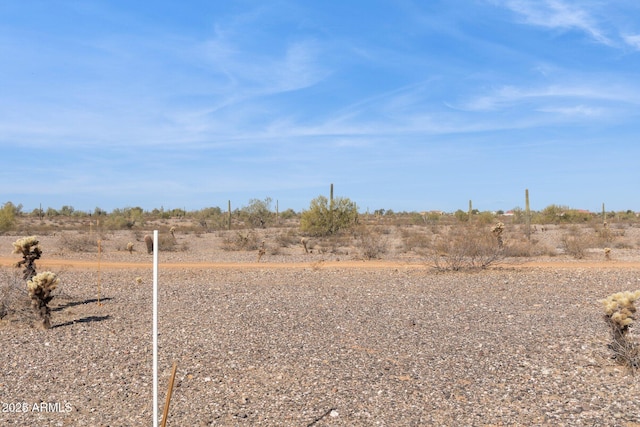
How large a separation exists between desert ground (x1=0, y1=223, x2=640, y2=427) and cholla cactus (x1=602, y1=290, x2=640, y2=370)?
217 millimetres

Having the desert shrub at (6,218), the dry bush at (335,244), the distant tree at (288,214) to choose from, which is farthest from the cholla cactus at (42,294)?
the distant tree at (288,214)

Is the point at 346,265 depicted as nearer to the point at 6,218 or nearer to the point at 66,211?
the point at 6,218

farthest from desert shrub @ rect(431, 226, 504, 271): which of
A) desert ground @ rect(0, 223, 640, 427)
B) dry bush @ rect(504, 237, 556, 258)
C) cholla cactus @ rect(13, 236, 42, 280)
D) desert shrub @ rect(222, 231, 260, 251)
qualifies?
desert shrub @ rect(222, 231, 260, 251)

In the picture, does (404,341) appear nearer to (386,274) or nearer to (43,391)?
(43,391)

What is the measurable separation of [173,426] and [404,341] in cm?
449

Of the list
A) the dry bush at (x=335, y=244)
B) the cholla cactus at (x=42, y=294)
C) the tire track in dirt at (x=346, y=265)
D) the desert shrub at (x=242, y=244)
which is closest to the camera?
the cholla cactus at (x=42, y=294)

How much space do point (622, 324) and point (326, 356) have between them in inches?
167

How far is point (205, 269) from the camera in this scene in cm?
2055

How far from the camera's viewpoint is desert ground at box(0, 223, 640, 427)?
21.9ft

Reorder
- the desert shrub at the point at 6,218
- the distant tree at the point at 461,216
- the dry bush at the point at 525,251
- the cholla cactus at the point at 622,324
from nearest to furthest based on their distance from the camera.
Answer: the cholla cactus at the point at 622,324, the dry bush at the point at 525,251, the desert shrub at the point at 6,218, the distant tree at the point at 461,216

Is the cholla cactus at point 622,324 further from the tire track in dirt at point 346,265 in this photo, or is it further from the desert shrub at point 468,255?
the tire track in dirt at point 346,265

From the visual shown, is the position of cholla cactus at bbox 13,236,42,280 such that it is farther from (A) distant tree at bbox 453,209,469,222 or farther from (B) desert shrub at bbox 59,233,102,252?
(A) distant tree at bbox 453,209,469,222

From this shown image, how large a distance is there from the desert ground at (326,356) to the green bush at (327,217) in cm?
2111

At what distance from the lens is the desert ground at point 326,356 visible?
21.9 ft
